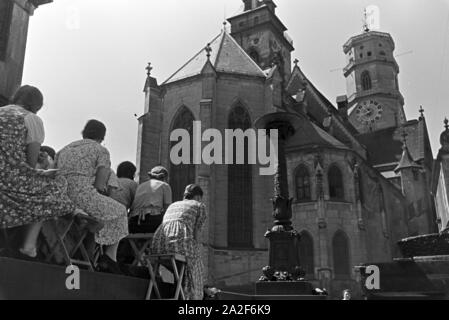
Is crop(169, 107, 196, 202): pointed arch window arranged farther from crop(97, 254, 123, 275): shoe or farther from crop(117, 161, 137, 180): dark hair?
crop(97, 254, 123, 275): shoe

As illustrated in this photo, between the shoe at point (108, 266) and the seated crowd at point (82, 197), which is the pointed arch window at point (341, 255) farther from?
the shoe at point (108, 266)

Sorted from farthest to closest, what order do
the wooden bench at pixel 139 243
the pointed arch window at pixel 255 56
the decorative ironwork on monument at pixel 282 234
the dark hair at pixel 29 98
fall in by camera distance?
1. the pointed arch window at pixel 255 56
2. the decorative ironwork on monument at pixel 282 234
3. the wooden bench at pixel 139 243
4. the dark hair at pixel 29 98

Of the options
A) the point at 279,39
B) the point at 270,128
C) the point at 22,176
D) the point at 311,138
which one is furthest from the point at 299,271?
the point at 279,39

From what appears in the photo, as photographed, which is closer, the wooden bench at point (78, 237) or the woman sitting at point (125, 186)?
the wooden bench at point (78, 237)

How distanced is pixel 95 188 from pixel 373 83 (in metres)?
52.7

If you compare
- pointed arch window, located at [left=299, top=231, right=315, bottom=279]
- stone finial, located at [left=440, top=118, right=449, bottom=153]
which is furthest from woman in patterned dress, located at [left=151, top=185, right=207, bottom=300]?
pointed arch window, located at [left=299, top=231, right=315, bottom=279]

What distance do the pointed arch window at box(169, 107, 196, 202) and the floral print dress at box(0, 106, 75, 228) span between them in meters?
19.6

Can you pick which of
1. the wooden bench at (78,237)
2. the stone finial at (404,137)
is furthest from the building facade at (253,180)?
the wooden bench at (78,237)

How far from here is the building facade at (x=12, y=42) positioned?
719 centimetres

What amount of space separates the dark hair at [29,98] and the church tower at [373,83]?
161ft

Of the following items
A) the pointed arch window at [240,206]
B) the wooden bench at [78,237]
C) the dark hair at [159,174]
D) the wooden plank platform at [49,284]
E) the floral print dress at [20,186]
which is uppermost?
the pointed arch window at [240,206]

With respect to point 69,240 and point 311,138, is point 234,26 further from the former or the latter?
point 69,240

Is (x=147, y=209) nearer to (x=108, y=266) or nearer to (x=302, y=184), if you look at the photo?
(x=108, y=266)

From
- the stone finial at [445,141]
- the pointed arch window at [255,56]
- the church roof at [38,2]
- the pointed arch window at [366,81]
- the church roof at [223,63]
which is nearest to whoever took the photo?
the church roof at [38,2]
